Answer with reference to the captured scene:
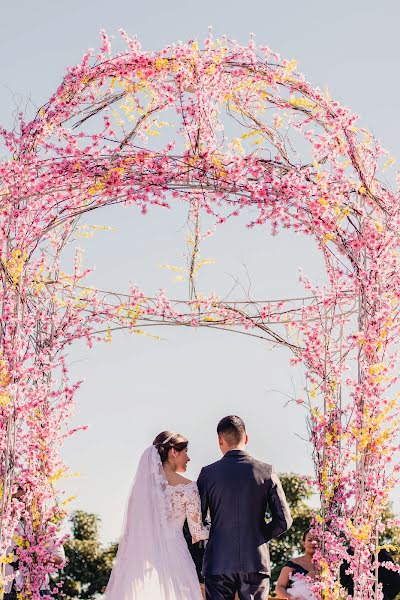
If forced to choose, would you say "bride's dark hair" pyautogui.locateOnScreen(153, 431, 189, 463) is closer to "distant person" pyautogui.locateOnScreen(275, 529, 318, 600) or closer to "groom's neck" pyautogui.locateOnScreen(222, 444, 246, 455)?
"groom's neck" pyautogui.locateOnScreen(222, 444, 246, 455)

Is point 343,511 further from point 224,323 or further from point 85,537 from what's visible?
point 85,537

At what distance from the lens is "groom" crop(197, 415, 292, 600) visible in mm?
5523

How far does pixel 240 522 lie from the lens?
5.55m

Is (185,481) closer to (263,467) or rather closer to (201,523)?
(201,523)

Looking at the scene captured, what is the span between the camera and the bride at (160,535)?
6.05 m

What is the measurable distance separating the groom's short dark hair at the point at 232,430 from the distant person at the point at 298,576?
7.84ft

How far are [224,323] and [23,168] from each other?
9.97ft

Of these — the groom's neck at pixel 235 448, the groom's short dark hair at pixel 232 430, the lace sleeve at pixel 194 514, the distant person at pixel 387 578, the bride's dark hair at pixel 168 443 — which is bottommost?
the distant person at pixel 387 578

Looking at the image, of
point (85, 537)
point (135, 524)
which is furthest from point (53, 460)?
point (85, 537)

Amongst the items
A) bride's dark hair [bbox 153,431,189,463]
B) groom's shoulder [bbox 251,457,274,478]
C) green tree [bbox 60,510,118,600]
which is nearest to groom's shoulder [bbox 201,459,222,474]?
groom's shoulder [bbox 251,457,274,478]

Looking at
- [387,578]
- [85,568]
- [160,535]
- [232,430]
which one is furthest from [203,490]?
[85,568]

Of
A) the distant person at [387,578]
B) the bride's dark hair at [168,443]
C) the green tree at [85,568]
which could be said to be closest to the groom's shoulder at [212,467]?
the bride's dark hair at [168,443]

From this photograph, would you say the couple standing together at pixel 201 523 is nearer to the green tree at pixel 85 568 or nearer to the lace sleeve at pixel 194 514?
the lace sleeve at pixel 194 514

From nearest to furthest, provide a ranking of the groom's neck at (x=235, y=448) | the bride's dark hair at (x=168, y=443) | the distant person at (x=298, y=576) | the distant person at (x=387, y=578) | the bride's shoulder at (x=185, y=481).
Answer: the groom's neck at (x=235, y=448) → the bride's shoulder at (x=185, y=481) → the bride's dark hair at (x=168, y=443) → the distant person at (x=387, y=578) → the distant person at (x=298, y=576)
